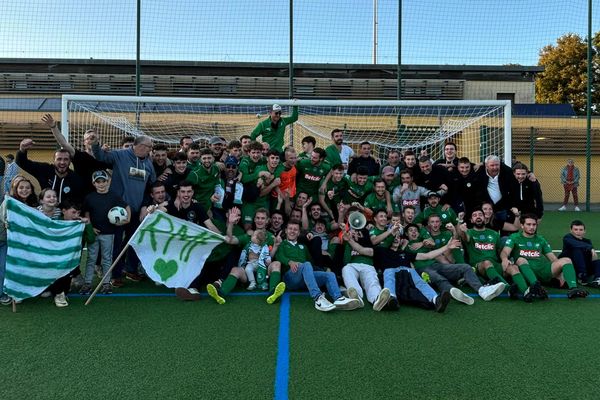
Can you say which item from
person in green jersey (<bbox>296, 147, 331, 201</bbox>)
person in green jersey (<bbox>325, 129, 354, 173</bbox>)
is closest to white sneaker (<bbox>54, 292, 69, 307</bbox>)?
person in green jersey (<bbox>296, 147, 331, 201</bbox>)

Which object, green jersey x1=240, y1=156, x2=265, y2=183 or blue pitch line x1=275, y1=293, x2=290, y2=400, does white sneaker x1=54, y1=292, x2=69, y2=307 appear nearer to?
blue pitch line x1=275, y1=293, x2=290, y2=400

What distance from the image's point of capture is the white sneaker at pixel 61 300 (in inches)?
198

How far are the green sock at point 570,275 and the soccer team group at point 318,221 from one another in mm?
16

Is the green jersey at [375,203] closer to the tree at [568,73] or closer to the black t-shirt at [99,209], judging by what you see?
the black t-shirt at [99,209]

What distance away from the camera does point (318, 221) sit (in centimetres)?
682

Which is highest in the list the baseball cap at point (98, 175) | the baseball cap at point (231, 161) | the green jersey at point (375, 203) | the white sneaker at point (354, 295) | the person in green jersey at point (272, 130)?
the person in green jersey at point (272, 130)

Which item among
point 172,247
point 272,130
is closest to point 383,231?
point 172,247

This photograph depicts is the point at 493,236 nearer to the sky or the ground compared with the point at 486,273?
nearer to the sky

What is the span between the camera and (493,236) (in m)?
6.27

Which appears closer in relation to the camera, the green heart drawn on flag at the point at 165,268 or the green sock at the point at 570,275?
the green heart drawn on flag at the point at 165,268

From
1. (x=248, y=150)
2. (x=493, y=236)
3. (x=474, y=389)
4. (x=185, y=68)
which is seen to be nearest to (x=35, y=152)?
(x=185, y=68)

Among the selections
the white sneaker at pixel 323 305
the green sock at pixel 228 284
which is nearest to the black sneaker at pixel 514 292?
the white sneaker at pixel 323 305

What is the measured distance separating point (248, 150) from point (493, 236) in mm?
3773

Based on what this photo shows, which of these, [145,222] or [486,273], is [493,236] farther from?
[145,222]
